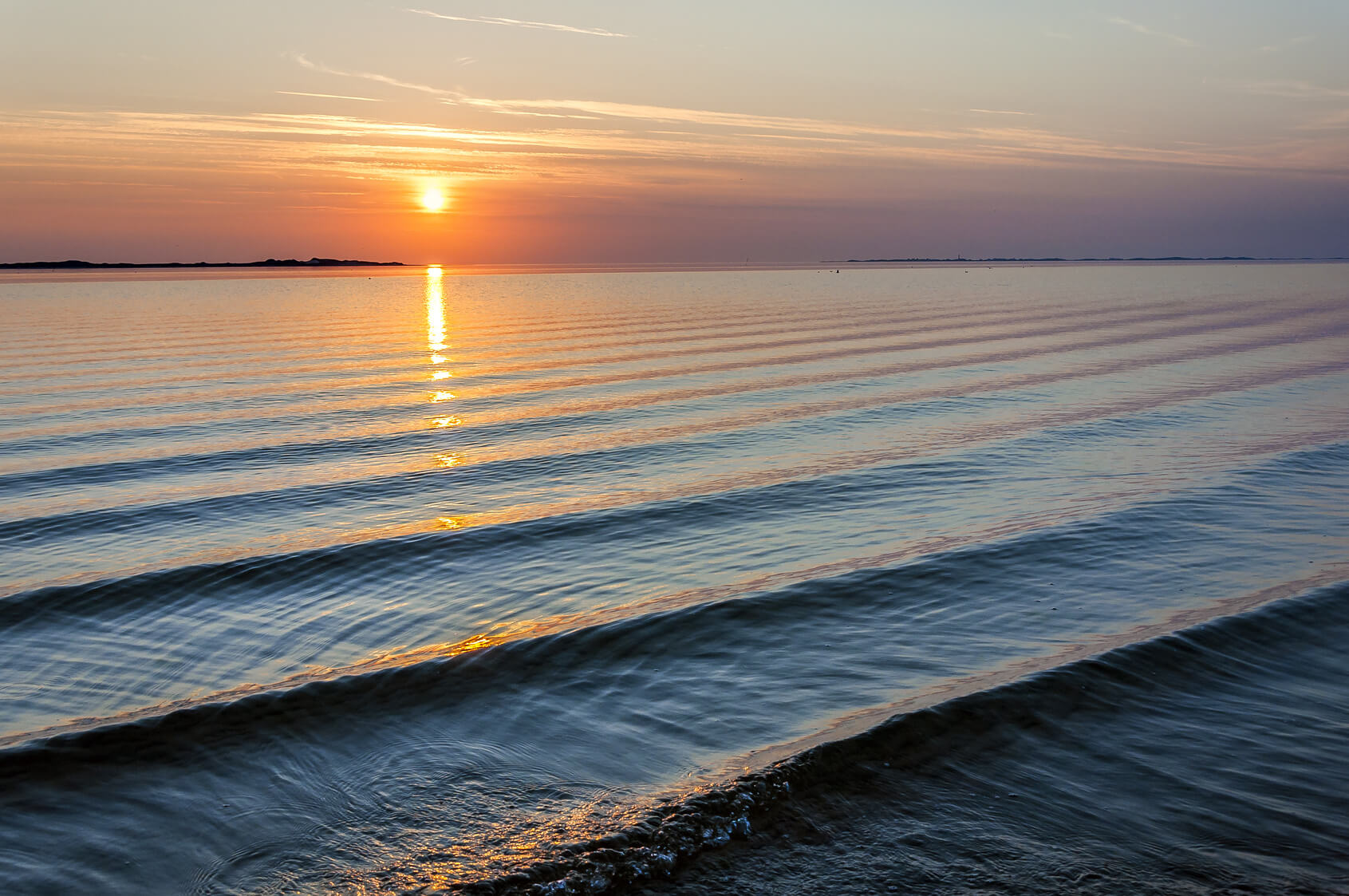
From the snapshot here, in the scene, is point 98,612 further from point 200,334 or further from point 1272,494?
point 200,334

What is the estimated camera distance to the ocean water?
641 cm

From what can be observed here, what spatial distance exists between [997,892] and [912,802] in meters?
1.12

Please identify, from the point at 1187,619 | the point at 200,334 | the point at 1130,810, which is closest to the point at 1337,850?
the point at 1130,810

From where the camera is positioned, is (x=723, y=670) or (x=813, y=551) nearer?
(x=723, y=670)

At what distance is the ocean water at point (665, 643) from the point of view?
6410 millimetres

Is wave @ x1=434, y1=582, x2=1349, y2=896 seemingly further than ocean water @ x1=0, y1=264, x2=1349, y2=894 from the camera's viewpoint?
No

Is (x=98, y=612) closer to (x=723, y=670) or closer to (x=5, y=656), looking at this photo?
(x=5, y=656)

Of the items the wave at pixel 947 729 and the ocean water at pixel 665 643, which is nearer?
the wave at pixel 947 729

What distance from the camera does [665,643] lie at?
10023mm

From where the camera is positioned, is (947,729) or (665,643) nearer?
(947,729)

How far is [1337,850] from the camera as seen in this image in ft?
20.0

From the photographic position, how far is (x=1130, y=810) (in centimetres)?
662

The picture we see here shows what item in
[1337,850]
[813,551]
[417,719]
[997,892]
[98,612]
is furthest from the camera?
[813,551]

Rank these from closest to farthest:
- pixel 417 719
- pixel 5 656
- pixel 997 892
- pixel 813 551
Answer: pixel 997 892
pixel 417 719
pixel 5 656
pixel 813 551
